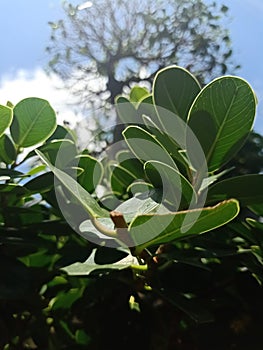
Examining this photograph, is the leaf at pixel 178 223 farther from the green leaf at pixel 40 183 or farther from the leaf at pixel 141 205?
the green leaf at pixel 40 183

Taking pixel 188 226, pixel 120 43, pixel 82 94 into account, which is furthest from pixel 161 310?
pixel 120 43

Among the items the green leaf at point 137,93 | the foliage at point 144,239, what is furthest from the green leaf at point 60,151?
the green leaf at point 137,93

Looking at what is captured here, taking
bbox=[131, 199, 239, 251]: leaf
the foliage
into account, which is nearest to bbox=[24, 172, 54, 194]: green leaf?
the foliage

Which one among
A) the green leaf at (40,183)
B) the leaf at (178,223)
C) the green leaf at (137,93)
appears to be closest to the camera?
the leaf at (178,223)

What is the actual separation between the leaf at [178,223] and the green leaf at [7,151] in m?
0.16

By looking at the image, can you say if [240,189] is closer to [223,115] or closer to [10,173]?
[223,115]

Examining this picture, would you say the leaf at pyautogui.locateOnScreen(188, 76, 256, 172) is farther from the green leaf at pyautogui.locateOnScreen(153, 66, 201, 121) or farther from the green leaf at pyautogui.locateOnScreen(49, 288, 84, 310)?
the green leaf at pyautogui.locateOnScreen(49, 288, 84, 310)

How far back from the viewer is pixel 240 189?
12.5 inches

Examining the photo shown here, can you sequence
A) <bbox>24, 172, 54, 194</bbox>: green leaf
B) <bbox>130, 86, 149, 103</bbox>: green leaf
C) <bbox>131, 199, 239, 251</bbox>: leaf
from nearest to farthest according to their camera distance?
<bbox>131, 199, 239, 251</bbox>: leaf
<bbox>24, 172, 54, 194</bbox>: green leaf
<bbox>130, 86, 149, 103</bbox>: green leaf

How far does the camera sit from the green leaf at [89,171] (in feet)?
1.27

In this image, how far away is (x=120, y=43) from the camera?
2301 mm

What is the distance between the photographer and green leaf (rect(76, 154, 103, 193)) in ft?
1.27

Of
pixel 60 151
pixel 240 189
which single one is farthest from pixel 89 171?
pixel 240 189

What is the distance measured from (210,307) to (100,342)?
0.29 ft
